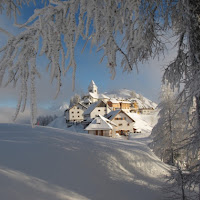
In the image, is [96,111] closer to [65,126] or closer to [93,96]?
[65,126]

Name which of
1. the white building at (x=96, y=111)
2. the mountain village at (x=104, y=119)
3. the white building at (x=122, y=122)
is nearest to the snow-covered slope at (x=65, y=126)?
the mountain village at (x=104, y=119)

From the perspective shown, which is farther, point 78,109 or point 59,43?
point 78,109

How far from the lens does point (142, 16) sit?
380cm

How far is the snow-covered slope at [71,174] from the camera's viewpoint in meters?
4.35

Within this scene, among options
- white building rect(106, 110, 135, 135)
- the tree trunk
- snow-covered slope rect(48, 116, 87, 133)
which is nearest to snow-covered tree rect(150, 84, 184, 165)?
the tree trunk

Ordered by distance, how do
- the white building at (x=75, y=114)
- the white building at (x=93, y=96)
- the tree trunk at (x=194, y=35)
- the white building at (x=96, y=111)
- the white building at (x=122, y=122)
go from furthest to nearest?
the white building at (x=93, y=96) → the white building at (x=75, y=114) → the white building at (x=96, y=111) → the white building at (x=122, y=122) → the tree trunk at (x=194, y=35)

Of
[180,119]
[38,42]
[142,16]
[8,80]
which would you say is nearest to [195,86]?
[142,16]

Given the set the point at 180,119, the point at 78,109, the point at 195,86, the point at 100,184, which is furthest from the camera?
the point at 78,109

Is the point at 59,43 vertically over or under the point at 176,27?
under

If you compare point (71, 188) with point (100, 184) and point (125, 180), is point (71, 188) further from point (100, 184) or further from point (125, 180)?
point (125, 180)

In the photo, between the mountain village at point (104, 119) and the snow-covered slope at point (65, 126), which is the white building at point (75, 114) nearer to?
the mountain village at point (104, 119)

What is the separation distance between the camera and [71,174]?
5.73 m

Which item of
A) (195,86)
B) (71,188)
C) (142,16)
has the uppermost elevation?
(142,16)

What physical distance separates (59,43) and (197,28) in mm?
3696
